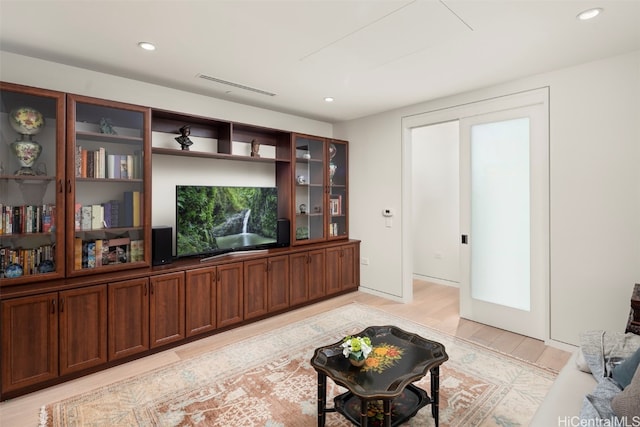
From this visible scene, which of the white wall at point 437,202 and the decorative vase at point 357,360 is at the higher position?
the white wall at point 437,202

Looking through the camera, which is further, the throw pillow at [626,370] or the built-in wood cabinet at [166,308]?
the built-in wood cabinet at [166,308]

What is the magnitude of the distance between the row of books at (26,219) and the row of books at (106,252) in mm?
243

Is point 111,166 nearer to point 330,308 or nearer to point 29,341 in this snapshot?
point 29,341

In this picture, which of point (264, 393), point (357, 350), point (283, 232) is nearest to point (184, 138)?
point (283, 232)

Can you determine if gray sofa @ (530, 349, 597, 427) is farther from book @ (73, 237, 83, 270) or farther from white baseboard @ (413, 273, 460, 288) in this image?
white baseboard @ (413, 273, 460, 288)

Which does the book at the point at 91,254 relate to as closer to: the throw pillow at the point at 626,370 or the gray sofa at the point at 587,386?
the gray sofa at the point at 587,386

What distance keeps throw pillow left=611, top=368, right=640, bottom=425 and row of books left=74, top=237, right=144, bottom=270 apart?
3260mm

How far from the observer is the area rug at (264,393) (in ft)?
6.61

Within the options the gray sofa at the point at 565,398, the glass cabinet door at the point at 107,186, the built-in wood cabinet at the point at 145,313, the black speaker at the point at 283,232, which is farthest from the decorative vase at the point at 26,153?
the gray sofa at the point at 565,398

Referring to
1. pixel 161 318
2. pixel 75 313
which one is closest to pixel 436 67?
pixel 161 318

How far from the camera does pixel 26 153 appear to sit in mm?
2406

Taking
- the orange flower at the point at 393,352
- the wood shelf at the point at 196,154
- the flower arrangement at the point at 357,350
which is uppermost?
the wood shelf at the point at 196,154

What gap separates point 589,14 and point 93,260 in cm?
403

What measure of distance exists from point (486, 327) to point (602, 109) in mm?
2315
